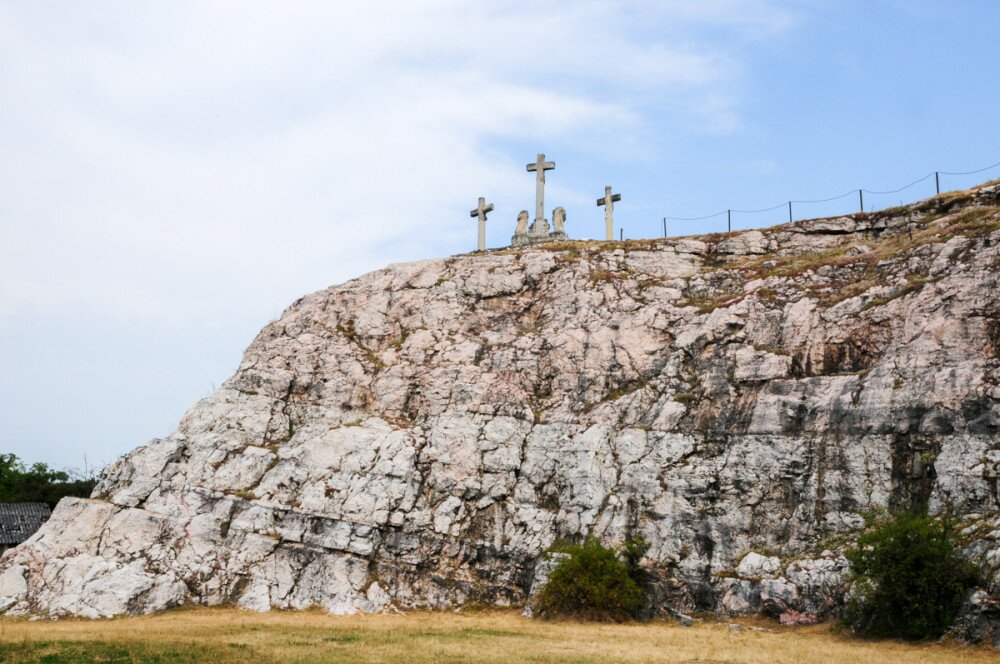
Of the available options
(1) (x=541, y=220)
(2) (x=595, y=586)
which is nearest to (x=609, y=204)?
(1) (x=541, y=220)

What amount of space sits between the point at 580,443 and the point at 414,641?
1821cm

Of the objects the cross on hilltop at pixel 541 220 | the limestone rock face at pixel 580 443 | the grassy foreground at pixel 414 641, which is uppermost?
the cross on hilltop at pixel 541 220

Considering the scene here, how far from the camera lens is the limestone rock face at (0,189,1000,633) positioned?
46.2 meters

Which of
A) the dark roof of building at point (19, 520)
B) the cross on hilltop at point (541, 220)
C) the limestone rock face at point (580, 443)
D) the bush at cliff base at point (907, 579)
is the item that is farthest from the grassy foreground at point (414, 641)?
the cross on hilltop at point (541, 220)

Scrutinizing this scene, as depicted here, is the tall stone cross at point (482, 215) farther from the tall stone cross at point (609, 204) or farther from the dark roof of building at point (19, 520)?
the dark roof of building at point (19, 520)

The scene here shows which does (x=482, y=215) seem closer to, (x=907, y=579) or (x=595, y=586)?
(x=595, y=586)

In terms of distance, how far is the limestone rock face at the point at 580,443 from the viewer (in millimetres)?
46219

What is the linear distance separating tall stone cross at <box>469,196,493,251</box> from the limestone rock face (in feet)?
34.6

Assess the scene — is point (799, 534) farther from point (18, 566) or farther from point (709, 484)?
point (18, 566)

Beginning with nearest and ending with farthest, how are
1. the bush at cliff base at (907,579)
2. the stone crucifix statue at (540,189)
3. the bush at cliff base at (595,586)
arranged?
1. the bush at cliff base at (907,579)
2. the bush at cliff base at (595,586)
3. the stone crucifix statue at (540,189)

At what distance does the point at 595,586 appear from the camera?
46.8 m

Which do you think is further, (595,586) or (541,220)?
(541,220)

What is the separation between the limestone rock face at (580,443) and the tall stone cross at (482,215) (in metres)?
10.5

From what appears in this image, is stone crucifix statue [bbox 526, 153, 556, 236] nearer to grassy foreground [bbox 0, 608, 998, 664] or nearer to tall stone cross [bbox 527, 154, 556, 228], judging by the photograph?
tall stone cross [bbox 527, 154, 556, 228]
